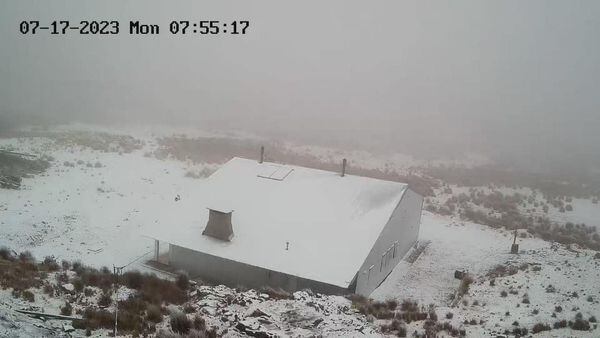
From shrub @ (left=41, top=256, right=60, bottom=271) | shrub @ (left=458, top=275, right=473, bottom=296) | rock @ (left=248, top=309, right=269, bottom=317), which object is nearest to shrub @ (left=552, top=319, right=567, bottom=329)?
shrub @ (left=458, top=275, right=473, bottom=296)

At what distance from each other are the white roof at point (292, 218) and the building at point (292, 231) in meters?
0.05

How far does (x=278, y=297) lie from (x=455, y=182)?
34152mm

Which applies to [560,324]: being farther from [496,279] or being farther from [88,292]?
[88,292]

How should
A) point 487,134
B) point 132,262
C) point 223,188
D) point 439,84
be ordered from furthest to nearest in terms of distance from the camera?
point 439,84 → point 487,134 → point 223,188 → point 132,262

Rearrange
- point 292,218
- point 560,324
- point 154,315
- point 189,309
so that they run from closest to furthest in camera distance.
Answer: point 154,315
point 189,309
point 560,324
point 292,218

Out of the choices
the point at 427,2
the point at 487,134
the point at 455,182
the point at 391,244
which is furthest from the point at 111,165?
the point at 427,2

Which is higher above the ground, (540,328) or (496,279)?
(540,328)

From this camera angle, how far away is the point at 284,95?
113 metres

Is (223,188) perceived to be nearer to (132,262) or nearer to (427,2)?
(132,262)

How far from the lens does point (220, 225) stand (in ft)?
66.1

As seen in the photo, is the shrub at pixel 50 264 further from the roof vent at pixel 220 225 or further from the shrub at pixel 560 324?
the shrub at pixel 560 324

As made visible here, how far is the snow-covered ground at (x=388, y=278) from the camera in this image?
16031mm

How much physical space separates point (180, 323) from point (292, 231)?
9200 mm

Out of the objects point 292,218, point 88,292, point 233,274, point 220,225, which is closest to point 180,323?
point 88,292
